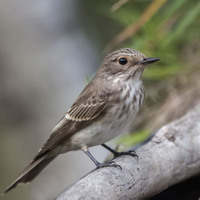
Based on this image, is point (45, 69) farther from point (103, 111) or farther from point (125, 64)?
point (103, 111)

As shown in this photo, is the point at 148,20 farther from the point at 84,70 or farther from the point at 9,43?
the point at 9,43

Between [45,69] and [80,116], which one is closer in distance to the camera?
[80,116]

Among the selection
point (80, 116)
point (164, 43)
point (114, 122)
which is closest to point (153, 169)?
point (114, 122)

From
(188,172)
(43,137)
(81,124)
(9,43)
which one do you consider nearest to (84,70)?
(43,137)

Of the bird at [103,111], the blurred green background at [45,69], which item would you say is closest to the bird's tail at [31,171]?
the bird at [103,111]

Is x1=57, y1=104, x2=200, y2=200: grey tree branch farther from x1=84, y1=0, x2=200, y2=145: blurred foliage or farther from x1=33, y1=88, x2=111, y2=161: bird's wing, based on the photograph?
x1=84, y1=0, x2=200, y2=145: blurred foliage

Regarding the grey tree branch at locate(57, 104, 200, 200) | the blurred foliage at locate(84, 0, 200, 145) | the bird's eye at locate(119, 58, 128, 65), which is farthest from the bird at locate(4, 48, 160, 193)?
the blurred foliage at locate(84, 0, 200, 145)

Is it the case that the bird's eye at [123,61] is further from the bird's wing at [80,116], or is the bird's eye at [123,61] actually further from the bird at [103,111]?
the bird's wing at [80,116]
